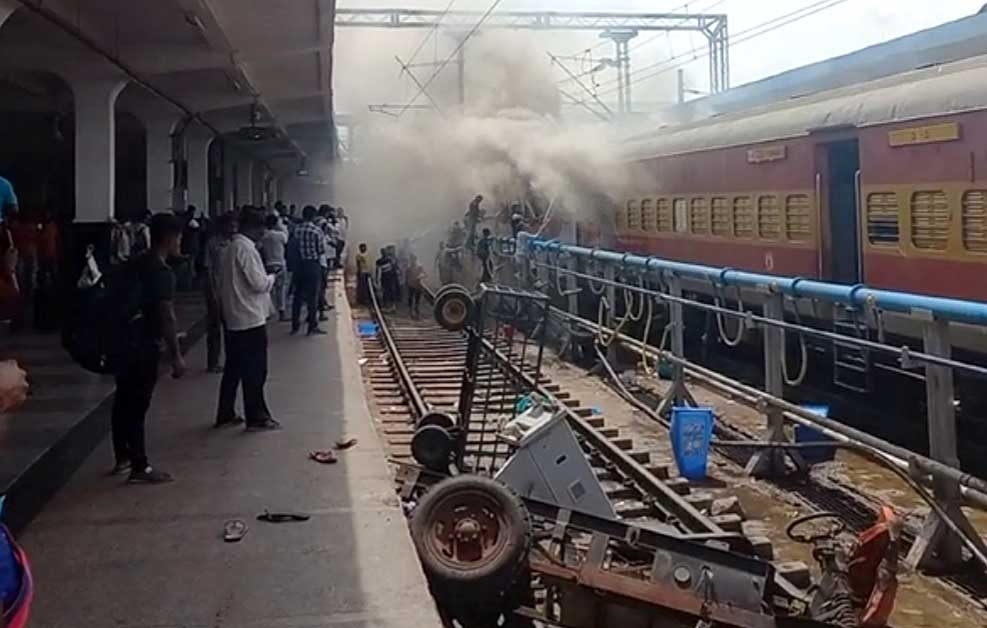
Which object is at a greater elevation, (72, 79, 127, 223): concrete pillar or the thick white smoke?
the thick white smoke

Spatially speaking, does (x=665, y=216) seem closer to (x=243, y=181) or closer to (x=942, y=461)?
(x=942, y=461)

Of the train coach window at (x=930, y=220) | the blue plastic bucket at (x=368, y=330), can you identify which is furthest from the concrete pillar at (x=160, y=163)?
the train coach window at (x=930, y=220)

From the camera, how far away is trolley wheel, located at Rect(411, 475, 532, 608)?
15.4 feet

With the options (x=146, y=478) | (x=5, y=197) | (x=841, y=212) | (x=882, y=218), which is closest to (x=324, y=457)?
(x=146, y=478)

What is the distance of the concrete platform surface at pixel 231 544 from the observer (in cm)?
402

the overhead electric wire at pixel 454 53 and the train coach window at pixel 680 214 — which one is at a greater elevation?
the overhead electric wire at pixel 454 53

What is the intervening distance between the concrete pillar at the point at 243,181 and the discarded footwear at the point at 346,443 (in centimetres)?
2490

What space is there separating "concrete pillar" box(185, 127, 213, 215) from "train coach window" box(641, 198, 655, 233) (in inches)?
388

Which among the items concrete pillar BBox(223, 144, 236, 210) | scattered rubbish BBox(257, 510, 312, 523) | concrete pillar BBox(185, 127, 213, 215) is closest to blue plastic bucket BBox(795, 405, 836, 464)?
scattered rubbish BBox(257, 510, 312, 523)

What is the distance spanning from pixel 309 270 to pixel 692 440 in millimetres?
6127

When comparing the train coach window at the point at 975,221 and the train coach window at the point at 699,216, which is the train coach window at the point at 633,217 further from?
the train coach window at the point at 975,221

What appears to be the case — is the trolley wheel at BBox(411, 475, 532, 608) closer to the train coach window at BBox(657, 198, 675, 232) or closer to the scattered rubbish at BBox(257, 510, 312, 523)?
the scattered rubbish at BBox(257, 510, 312, 523)

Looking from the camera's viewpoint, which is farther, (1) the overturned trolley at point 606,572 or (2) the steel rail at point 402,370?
(2) the steel rail at point 402,370

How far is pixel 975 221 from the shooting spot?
816 centimetres
